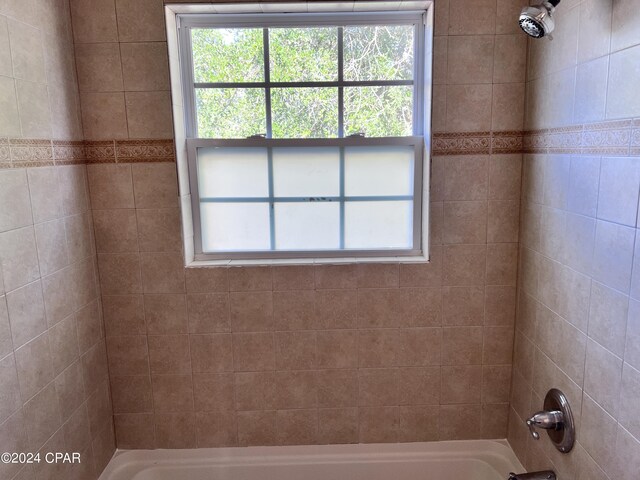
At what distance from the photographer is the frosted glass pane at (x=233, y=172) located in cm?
198

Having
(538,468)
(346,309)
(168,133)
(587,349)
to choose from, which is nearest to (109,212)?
(168,133)

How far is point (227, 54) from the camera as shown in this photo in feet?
6.35

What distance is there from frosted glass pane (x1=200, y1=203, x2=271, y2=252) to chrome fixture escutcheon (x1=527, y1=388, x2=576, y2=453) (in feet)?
4.37

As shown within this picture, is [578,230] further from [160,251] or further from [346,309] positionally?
[160,251]

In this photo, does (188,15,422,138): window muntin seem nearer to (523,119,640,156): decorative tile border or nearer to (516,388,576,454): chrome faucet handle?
(523,119,640,156): decorative tile border

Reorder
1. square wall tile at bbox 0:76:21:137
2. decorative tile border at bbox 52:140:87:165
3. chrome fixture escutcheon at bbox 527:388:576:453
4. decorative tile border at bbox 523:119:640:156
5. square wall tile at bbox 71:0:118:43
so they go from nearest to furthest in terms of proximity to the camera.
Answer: decorative tile border at bbox 523:119:640:156
square wall tile at bbox 0:76:21:137
chrome fixture escutcheon at bbox 527:388:576:453
decorative tile border at bbox 52:140:87:165
square wall tile at bbox 71:0:118:43

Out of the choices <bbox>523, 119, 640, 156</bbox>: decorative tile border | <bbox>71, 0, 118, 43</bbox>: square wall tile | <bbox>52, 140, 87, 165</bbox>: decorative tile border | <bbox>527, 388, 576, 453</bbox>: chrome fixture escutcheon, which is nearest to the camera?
<bbox>523, 119, 640, 156</bbox>: decorative tile border

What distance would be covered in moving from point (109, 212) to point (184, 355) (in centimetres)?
74

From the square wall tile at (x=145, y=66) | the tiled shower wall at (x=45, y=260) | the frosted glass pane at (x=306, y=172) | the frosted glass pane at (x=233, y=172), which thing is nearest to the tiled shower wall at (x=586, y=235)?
the frosted glass pane at (x=306, y=172)

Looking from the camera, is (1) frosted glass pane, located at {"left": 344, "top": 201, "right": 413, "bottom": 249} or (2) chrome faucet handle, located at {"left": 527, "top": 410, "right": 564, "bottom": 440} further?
(1) frosted glass pane, located at {"left": 344, "top": 201, "right": 413, "bottom": 249}

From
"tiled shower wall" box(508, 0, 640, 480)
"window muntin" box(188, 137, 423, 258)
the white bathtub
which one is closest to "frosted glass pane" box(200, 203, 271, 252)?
"window muntin" box(188, 137, 423, 258)

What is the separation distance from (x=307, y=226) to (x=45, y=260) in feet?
3.54

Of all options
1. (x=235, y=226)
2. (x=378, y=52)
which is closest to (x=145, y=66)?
(x=235, y=226)

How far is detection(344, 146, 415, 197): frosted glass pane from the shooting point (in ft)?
6.51
